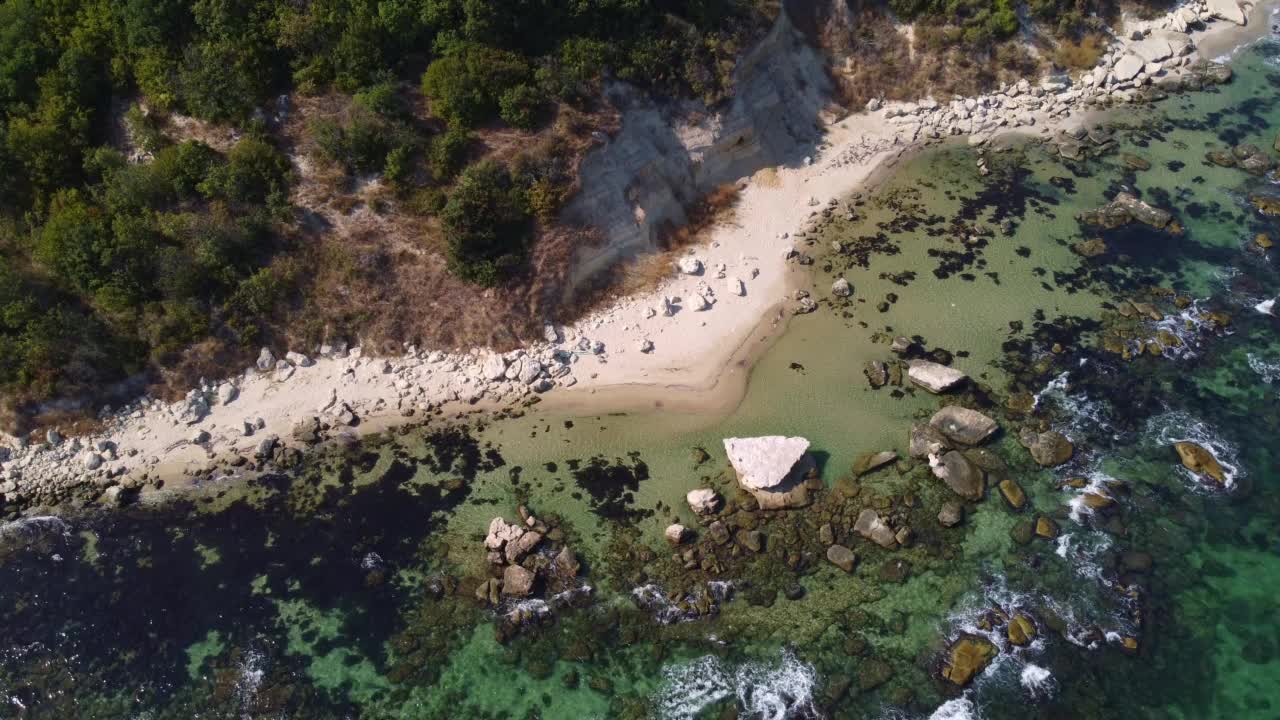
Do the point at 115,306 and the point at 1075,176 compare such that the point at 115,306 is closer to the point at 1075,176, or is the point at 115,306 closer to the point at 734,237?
the point at 734,237

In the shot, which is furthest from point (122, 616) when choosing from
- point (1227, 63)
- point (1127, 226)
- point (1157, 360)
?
point (1227, 63)

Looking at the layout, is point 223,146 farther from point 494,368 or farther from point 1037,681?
point 1037,681

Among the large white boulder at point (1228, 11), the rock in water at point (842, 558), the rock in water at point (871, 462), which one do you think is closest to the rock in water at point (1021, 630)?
the rock in water at point (842, 558)

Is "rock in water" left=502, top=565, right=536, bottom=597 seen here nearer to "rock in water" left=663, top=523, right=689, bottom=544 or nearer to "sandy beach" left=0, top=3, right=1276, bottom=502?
"rock in water" left=663, top=523, right=689, bottom=544

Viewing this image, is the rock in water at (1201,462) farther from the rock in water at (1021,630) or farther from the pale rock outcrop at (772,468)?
the pale rock outcrop at (772,468)

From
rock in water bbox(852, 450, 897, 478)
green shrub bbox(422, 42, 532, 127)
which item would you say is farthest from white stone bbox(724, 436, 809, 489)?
green shrub bbox(422, 42, 532, 127)

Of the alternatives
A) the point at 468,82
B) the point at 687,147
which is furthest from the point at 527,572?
the point at 687,147
